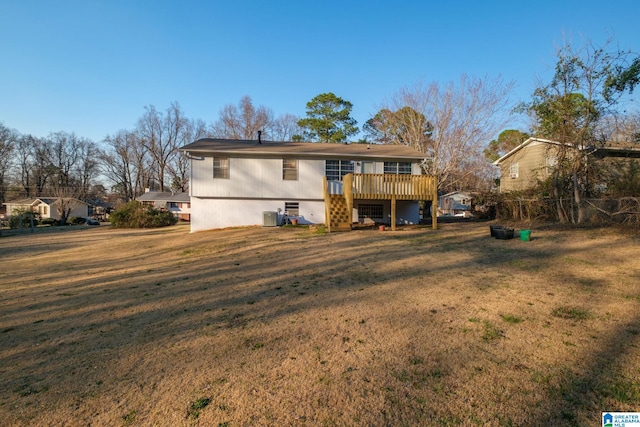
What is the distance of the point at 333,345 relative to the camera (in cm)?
371

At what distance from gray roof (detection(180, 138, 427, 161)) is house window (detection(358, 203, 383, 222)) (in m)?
2.57

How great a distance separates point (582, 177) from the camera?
1291 centimetres

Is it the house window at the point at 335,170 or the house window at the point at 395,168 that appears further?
the house window at the point at 395,168

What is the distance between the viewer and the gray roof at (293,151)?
16500mm

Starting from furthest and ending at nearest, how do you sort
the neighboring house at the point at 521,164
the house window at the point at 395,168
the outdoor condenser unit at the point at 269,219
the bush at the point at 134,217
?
Result: 1. the bush at the point at 134,217
2. the neighboring house at the point at 521,164
3. the house window at the point at 395,168
4. the outdoor condenser unit at the point at 269,219

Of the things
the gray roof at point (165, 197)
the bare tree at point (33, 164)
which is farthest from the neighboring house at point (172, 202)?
the bare tree at point (33, 164)

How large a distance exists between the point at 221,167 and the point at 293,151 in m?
3.83

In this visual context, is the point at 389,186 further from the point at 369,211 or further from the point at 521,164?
the point at 521,164

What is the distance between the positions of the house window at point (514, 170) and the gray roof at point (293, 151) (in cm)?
941

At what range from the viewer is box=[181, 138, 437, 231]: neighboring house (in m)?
16.6

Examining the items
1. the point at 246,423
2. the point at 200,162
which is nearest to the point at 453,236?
the point at 246,423

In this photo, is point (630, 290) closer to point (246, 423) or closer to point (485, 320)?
point (485, 320)

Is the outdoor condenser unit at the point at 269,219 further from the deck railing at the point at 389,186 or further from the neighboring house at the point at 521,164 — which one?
the neighboring house at the point at 521,164

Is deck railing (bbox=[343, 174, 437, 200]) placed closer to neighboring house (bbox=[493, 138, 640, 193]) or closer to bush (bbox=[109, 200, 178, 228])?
neighboring house (bbox=[493, 138, 640, 193])
